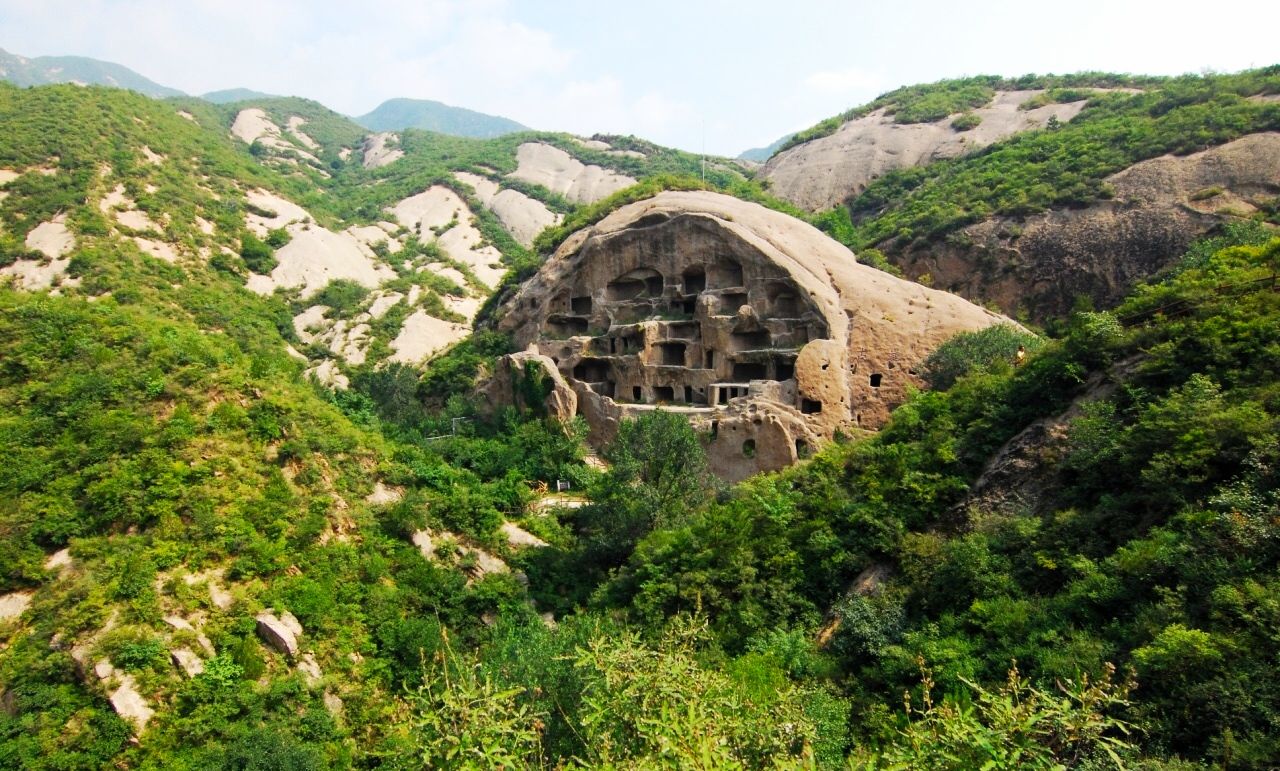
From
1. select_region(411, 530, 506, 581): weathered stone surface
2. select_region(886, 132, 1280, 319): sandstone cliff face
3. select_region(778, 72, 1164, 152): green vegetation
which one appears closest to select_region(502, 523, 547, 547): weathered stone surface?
select_region(411, 530, 506, 581): weathered stone surface

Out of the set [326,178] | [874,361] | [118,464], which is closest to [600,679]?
[118,464]

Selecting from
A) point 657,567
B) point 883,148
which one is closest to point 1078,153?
point 883,148

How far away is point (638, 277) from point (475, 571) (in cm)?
1491

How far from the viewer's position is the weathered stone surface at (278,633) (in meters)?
13.5

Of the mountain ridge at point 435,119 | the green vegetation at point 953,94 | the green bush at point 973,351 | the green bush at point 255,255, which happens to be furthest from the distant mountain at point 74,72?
the green bush at point 973,351

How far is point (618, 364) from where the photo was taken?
26.6 m

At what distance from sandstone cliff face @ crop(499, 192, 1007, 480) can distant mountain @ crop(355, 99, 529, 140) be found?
156 metres

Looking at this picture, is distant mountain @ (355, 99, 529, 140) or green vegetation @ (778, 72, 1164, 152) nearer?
green vegetation @ (778, 72, 1164, 152)

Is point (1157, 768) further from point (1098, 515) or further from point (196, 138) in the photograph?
point (196, 138)

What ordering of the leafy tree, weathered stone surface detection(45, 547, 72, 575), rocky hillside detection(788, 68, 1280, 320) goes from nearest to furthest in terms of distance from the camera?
weathered stone surface detection(45, 547, 72, 575) → the leafy tree → rocky hillside detection(788, 68, 1280, 320)

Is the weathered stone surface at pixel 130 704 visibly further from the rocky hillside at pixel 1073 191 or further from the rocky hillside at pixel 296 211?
the rocky hillside at pixel 1073 191

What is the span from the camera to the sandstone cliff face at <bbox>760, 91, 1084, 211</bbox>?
42.4 metres

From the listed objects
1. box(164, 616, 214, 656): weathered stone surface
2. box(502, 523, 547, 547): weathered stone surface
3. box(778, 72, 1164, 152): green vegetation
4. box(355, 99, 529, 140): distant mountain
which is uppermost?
box(355, 99, 529, 140): distant mountain

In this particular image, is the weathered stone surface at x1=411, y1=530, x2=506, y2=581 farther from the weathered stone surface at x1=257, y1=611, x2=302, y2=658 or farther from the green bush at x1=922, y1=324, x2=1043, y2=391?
the green bush at x1=922, y1=324, x2=1043, y2=391
